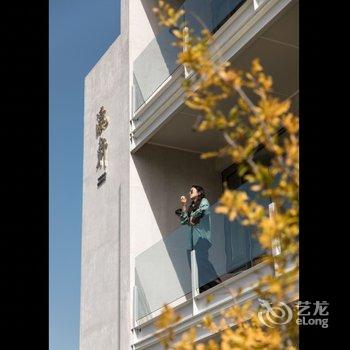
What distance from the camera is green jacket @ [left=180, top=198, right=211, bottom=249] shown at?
6.21m

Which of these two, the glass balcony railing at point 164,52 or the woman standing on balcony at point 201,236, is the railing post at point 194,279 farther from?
the glass balcony railing at point 164,52

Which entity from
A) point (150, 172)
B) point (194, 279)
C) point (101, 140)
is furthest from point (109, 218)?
point (194, 279)

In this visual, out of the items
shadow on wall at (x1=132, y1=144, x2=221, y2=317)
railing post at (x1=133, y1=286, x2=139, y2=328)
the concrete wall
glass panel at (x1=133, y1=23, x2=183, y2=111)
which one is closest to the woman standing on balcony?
shadow on wall at (x1=132, y1=144, x2=221, y2=317)

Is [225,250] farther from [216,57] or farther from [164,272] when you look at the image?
[216,57]

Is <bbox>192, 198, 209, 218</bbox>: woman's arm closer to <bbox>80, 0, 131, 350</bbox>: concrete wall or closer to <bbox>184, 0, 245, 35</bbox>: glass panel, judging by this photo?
<bbox>184, 0, 245, 35</bbox>: glass panel

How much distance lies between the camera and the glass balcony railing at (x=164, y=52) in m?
6.80

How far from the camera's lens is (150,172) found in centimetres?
801

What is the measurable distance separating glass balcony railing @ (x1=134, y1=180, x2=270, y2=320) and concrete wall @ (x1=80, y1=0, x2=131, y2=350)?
332mm

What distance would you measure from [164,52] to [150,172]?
107 cm

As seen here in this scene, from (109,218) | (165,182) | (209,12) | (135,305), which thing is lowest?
(135,305)

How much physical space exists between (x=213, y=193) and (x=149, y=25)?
5.44 ft

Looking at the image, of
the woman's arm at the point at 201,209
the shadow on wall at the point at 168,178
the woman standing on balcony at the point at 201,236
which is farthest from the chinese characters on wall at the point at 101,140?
the woman's arm at the point at 201,209
